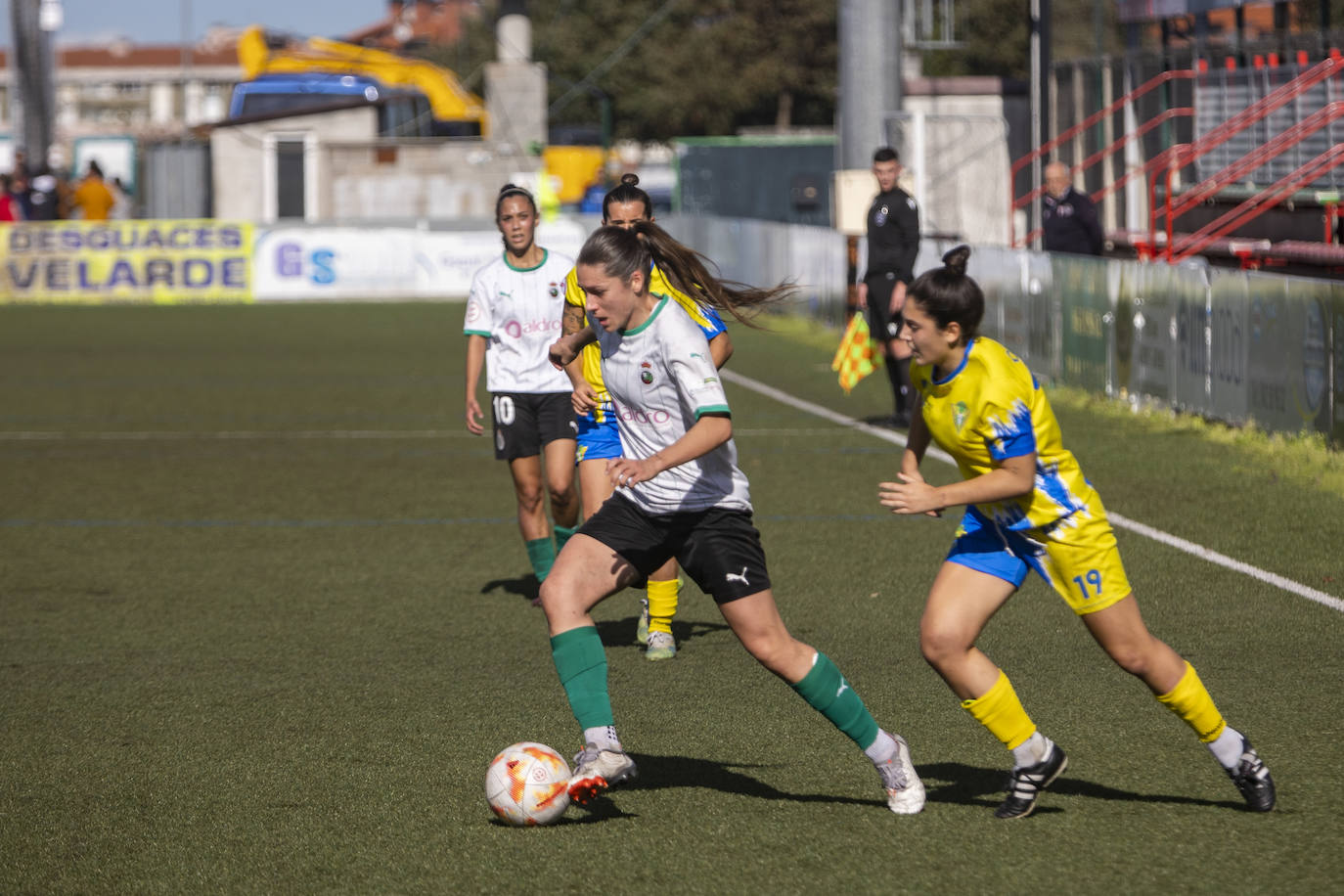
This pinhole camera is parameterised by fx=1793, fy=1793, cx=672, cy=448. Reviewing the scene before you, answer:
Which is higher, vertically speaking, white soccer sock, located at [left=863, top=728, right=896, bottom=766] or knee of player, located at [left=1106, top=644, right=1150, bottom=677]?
knee of player, located at [left=1106, top=644, right=1150, bottom=677]

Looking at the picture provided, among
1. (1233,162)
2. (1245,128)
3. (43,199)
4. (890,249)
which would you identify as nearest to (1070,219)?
(890,249)

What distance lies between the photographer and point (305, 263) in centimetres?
3125

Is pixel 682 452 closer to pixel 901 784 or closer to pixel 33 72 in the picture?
pixel 901 784

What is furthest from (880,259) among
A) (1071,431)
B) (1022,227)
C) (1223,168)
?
(1022,227)

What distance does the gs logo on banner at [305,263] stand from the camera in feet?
102

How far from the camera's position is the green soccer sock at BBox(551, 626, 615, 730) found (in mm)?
5535

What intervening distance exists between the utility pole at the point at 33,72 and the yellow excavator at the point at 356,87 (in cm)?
609

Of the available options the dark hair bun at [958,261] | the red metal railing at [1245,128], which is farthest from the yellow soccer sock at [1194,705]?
the red metal railing at [1245,128]

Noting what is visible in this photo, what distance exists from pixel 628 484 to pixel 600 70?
64.7 metres

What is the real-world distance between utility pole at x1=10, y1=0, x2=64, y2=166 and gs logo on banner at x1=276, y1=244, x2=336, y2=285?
11.4 meters

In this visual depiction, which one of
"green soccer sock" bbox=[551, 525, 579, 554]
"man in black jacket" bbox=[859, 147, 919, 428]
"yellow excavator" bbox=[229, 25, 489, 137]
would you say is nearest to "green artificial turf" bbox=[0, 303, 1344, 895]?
"green soccer sock" bbox=[551, 525, 579, 554]

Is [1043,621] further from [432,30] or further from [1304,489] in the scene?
[432,30]

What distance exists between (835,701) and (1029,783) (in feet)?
2.08

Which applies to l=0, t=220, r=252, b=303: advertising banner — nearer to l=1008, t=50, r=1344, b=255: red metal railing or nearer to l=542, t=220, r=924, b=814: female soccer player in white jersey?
l=1008, t=50, r=1344, b=255: red metal railing
